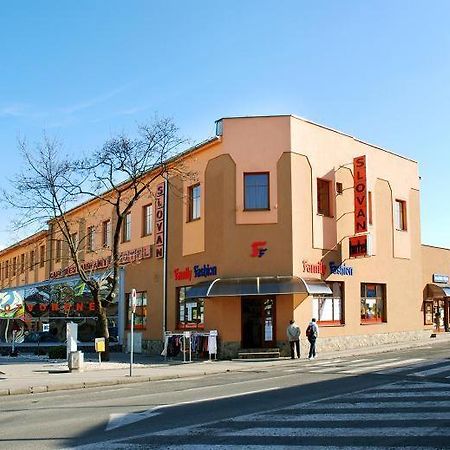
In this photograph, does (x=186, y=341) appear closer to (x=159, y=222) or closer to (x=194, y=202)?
(x=194, y=202)

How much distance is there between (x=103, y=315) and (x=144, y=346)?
7242 millimetres

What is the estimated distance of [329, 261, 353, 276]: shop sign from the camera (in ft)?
88.9

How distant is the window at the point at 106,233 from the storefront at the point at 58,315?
253 centimetres

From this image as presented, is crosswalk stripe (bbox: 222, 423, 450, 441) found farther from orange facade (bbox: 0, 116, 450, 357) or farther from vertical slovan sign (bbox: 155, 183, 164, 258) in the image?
vertical slovan sign (bbox: 155, 183, 164, 258)

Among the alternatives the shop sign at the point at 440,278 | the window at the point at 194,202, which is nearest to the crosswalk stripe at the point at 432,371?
the window at the point at 194,202

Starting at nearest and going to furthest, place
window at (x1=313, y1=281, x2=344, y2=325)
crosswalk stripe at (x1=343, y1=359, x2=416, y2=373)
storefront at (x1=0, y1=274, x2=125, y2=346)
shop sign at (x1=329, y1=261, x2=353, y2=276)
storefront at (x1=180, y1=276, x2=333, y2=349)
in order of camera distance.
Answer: crosswalk stripe at (x1=343, y1=359, x2=416, y2=373), storefront at (x1=180, y1=276, x2=333, y2=349), window at (x1=313, y1=281, x2=344, y2=325), shop sign at (x1=329, y1=261, x2=353, y2=276), storefront at (x1=0, y1=274, x2=125, y2=346)

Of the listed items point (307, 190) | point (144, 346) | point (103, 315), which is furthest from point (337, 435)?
point (144, 346)

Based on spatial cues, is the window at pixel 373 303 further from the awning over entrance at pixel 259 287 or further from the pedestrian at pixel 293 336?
the pedestrian at pixel 293 336

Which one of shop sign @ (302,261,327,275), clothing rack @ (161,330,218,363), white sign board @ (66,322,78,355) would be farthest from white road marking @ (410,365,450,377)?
white sign board @ (66,322,78,355)

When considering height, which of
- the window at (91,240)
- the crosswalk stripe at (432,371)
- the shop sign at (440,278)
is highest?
the window at (91,240)

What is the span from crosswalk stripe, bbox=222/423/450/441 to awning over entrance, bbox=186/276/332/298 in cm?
1465

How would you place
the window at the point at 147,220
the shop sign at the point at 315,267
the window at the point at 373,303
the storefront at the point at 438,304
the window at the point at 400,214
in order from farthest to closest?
the storefront at the point at 438,304 < the window at the point at 147,220 < the window at the point at 400,214 < the window at the point at 373,303 < the shop sign at the point at 315,267

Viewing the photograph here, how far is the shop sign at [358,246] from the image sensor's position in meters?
26.7

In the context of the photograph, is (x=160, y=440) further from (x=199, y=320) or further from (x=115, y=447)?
(x=199, y=320)
